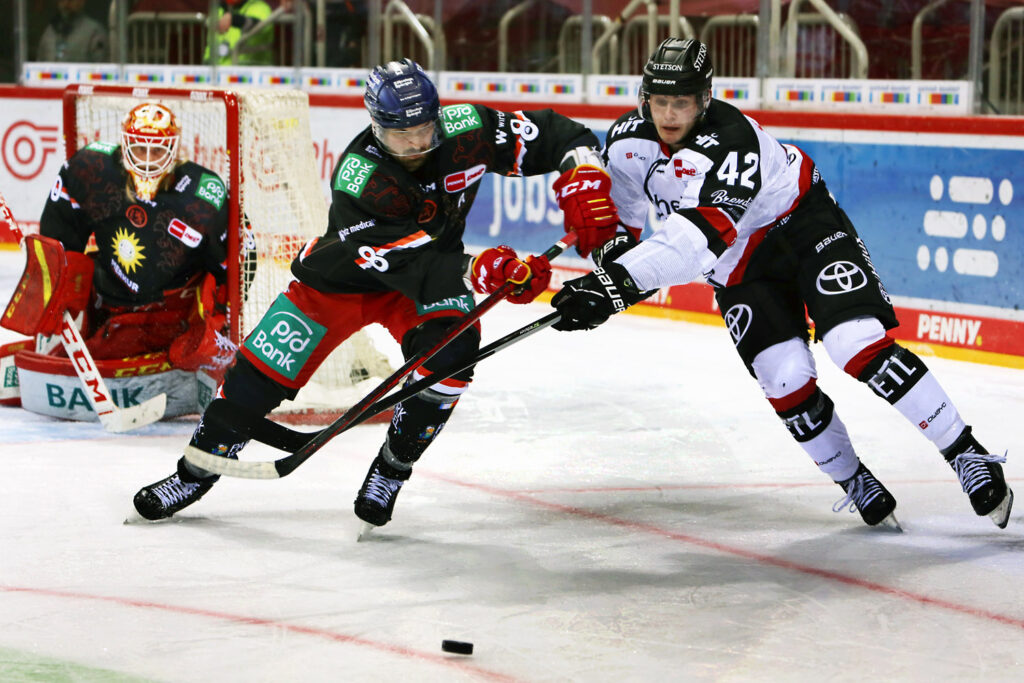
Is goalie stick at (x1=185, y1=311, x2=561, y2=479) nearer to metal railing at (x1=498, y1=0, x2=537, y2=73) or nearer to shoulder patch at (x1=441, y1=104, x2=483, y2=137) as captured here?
shoulder patch at (x1=441, y1=104, x2=483, y2=137)

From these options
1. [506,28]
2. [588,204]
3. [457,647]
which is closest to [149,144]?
[588,204]

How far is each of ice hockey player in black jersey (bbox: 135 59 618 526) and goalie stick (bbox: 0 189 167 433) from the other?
1002 millimetres

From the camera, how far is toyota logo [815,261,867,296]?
137 inches

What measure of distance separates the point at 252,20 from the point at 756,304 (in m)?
6.15

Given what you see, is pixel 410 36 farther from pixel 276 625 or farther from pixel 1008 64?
pixel 276 625

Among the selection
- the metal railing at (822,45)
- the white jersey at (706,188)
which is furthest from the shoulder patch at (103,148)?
the metal railing at (822,45)

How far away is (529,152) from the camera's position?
3697 mm

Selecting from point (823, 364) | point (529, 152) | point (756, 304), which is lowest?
point (823, 364)

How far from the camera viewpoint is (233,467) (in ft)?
11.5

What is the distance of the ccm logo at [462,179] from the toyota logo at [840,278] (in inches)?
33.8

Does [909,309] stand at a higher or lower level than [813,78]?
lower

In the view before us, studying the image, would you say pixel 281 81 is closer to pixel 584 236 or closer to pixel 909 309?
pixel 909 309

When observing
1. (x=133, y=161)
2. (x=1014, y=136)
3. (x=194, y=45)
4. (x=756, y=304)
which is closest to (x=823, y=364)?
(x=1014, y=136)

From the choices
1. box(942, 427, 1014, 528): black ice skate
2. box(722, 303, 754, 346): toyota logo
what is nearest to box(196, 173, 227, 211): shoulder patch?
box(722, 303, 754, 346): toyota logo
